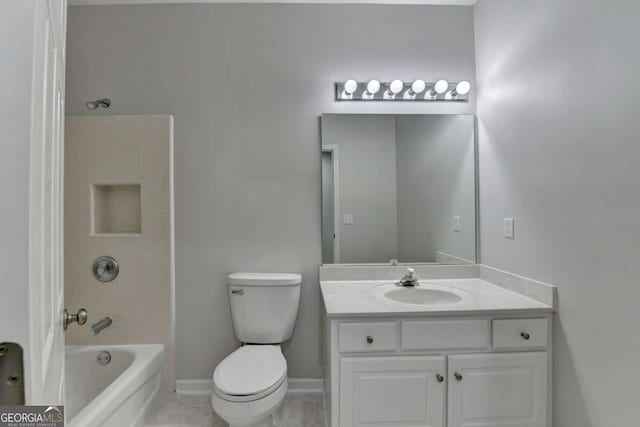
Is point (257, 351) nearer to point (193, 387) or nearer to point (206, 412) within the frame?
point (206, 412)

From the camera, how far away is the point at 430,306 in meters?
1.52

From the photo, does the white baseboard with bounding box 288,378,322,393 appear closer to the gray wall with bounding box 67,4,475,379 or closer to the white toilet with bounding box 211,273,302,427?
the gray wall with bounding box 67,4,475,379

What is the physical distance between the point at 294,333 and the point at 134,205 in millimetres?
1367

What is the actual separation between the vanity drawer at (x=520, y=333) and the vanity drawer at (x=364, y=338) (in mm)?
502

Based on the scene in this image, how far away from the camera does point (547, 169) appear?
4.89ft

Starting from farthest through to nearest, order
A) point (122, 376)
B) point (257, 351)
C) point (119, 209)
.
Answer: point (119, 209)
point (257, 351)
point (122, 376)

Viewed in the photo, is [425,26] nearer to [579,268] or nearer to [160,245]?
[579,268]

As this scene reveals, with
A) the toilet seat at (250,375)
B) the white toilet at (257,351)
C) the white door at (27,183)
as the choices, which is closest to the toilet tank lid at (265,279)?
the white toilet at (257,351)

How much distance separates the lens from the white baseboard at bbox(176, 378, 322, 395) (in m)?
2.08

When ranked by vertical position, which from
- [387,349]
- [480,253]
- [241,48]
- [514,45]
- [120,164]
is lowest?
[387,349]

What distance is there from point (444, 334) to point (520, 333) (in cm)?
36

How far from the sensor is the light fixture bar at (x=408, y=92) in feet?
6.70

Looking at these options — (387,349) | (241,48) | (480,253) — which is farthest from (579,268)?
(241,48)

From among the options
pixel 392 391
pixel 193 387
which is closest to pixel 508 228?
pixel 392 391
